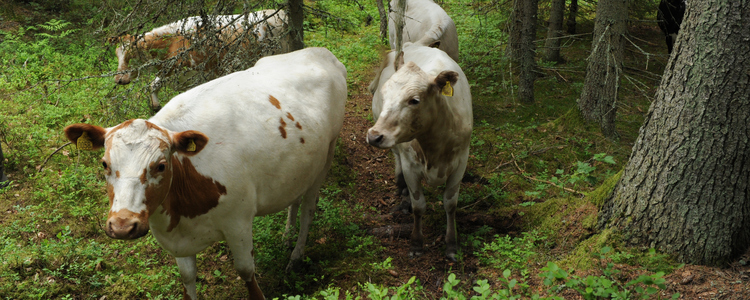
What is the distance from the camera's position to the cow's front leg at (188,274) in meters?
4.33

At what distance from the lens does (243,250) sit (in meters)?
4.29

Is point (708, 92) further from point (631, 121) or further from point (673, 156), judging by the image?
point (631, 121)

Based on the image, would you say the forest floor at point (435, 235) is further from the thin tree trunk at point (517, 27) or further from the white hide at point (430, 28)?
the thin tree trunk at point (517, 27)

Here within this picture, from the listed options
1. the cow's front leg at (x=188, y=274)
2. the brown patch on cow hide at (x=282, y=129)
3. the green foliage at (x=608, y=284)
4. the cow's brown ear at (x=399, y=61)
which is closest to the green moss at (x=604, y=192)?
the green foliage at (x=608, y=284)

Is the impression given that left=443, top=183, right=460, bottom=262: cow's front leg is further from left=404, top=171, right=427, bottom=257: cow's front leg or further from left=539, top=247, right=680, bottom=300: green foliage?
left=539, top=247, right=680, bottom=300: green foliage

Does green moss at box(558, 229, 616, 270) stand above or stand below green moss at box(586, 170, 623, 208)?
below

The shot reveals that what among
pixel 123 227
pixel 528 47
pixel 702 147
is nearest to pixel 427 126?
pixel 702 147

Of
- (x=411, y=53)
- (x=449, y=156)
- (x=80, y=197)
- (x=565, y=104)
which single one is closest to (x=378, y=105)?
(x=411, y=53)

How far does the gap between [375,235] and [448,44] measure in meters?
4.78

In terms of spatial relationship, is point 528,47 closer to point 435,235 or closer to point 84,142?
point 435,235

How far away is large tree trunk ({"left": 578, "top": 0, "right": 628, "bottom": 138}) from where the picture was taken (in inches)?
283

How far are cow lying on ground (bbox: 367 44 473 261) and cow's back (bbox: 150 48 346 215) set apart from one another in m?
0.70

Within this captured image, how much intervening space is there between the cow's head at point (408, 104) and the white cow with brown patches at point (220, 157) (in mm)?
767

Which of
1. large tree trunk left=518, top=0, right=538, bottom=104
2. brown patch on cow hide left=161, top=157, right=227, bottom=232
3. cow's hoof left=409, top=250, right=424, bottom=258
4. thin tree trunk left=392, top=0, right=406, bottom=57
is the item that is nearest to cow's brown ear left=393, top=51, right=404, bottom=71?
thin tree trunk left=392, top=0, right=406, bottom=57
